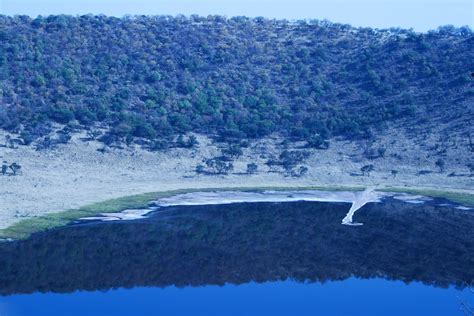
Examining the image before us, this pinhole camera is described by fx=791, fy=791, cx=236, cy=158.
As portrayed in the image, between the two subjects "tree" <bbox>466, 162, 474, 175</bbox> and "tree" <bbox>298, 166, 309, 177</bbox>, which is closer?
"tree" <bbox>466, 162, 474, 175</bbox>

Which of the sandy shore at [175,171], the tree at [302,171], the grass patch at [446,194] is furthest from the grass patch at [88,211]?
the tree at [302,171]

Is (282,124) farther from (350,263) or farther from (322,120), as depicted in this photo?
(350,263)

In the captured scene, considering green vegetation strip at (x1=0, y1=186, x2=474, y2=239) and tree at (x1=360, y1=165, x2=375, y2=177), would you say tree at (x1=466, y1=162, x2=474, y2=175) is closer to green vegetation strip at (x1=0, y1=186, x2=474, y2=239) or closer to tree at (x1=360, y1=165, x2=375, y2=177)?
green vegetation strip at (x1=0, y1=186, x2=474, y2=239)

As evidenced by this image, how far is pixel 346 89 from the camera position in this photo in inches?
3492

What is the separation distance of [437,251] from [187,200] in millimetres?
20493

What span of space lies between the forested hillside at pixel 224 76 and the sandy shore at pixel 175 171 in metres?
3.85

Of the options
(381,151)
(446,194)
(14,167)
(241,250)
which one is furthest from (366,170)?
(241,250)

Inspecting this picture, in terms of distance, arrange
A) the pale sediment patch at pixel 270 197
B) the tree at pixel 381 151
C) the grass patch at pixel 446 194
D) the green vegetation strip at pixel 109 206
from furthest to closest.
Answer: the tree at pixel 381 151 < the grass patch at pixel 446 194 < the pale sediment patch at pixel 270 197 < the green vegetation strip at pixel 109 206

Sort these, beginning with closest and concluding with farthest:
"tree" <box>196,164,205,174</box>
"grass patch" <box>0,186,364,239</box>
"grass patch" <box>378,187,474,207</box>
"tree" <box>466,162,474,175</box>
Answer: "grass patch" <box>0,186,364,239</box> → "grass patch" <box>378,187,474,207</box> → "tree" <box>466,162,474,175</box> → "tree" <box>196,164,205,174</box>

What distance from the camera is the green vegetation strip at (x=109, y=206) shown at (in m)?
41.1

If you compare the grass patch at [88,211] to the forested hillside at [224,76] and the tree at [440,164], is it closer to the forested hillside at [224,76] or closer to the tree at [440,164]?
the tree at [440,164]

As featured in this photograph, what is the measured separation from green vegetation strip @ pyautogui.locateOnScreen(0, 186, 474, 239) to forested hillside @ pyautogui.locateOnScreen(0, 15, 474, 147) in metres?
16.2

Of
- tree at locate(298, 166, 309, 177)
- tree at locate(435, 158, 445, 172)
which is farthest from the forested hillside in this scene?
tree at locate(435, 158, 445, 172)

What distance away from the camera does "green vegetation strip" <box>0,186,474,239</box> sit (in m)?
41.1
